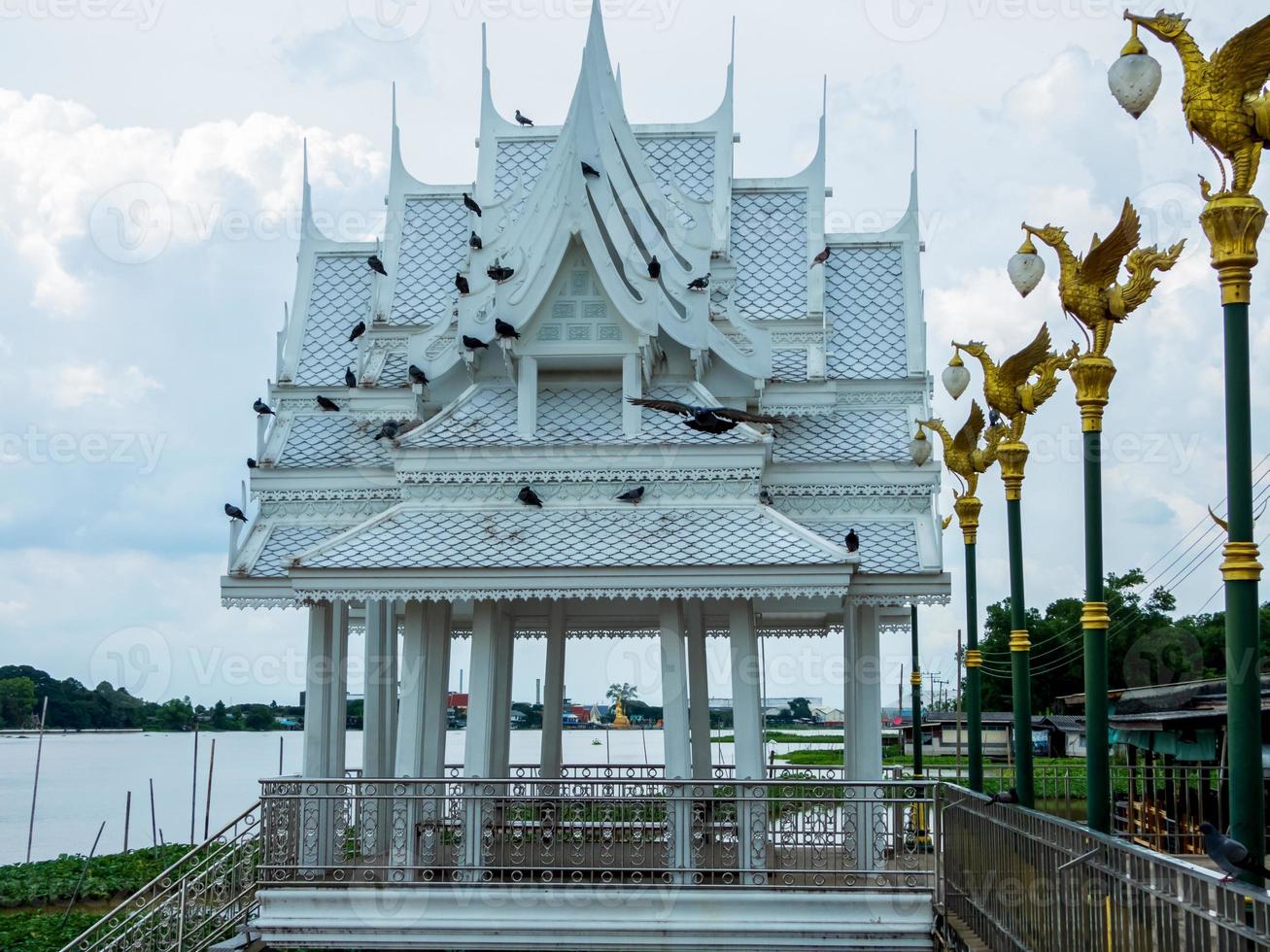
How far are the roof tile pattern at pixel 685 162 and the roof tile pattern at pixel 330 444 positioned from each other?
5.67 metres

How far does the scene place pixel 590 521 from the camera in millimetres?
15383

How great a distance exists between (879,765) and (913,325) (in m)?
6.04

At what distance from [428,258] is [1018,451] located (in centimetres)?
1000

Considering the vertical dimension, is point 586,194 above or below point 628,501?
above

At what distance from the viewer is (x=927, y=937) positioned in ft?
43.5

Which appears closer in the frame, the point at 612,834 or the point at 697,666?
the point at 612,834

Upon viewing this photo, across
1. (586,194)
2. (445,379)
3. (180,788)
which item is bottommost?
(180,788)

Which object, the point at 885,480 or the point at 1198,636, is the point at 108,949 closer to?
the point at 885,480

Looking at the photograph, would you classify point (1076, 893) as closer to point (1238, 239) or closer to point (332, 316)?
point (1238, 239)

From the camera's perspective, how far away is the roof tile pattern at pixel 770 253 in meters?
19.0

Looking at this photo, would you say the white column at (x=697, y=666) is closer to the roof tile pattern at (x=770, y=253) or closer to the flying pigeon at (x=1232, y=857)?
the roof tile pattern at (x=770, y=253)

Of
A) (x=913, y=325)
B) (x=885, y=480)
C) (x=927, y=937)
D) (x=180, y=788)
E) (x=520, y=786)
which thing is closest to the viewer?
(x=927, y=937)

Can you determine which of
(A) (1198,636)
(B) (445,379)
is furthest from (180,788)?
(B) (445,379)

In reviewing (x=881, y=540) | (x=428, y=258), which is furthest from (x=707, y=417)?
(x=428, y=258)
